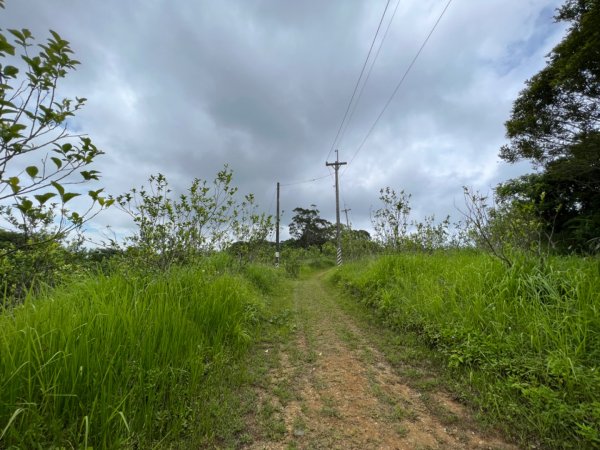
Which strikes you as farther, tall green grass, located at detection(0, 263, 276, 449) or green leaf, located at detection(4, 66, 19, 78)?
tall green grass, located at detection(0, 263, 276, 449)

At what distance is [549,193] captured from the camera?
9.59 metres

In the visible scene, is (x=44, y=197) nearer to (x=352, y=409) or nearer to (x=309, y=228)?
(x=352, y=409)

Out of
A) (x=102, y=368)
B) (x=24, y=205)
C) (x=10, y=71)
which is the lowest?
(x=102, y=368)

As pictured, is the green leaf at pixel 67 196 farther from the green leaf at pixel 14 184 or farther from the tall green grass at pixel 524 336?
the tall green grass at pixel 524 336

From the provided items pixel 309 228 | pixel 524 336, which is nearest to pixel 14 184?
pixel 524 336

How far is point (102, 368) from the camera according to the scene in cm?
211

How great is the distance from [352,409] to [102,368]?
210 centimetres

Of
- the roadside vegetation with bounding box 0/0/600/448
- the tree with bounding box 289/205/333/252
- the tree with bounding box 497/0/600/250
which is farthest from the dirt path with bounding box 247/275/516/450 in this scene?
the tree with bounding box 289/205/333/252

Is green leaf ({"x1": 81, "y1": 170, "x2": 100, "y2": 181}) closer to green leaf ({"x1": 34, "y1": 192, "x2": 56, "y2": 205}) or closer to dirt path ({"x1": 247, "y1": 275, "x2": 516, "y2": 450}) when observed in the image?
green leaf ({"x1": 34, "y1": 192, "x2": 56, "y2": 205})

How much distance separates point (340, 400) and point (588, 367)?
A: 2121mm

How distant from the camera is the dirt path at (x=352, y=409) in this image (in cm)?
217

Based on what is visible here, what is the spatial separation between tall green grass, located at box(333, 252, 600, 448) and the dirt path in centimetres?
41

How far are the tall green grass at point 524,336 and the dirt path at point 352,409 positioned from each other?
0.41 meters

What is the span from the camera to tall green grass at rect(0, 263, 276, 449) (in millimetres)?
1770
